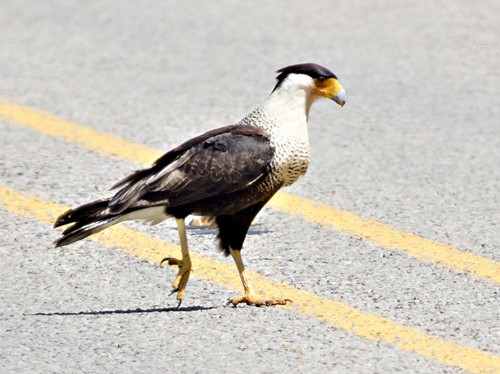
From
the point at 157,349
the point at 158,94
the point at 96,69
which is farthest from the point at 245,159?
the point at 96,69

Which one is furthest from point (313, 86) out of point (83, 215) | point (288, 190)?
point (288, 190)

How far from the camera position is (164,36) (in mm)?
9898

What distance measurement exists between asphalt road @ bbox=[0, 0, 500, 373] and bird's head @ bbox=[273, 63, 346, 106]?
81 cm

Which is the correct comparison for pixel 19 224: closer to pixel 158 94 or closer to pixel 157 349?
pixel 157 349

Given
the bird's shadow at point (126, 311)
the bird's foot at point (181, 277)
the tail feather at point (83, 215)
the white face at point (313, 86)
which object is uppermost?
the white face at point (313, 86)

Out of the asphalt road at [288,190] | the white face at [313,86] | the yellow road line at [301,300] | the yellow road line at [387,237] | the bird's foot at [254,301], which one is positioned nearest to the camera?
the yellow road line at [301,300]

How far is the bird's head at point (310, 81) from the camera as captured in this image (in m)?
5.90

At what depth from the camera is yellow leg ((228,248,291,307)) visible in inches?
226

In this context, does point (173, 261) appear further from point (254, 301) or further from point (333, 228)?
point (333, 228)

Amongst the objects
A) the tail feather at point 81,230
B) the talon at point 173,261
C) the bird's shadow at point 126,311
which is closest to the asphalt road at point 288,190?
the bird's shadow at point 126,311

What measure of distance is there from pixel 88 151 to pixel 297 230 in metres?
1.63

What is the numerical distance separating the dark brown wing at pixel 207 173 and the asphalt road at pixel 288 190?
17.2 inches

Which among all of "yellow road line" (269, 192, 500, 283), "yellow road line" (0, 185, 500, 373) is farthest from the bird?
"yellow road line" (269, 192, 500, 283)

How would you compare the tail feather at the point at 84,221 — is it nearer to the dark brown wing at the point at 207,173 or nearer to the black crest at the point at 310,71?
the dark brown wing at the point at 207,173
